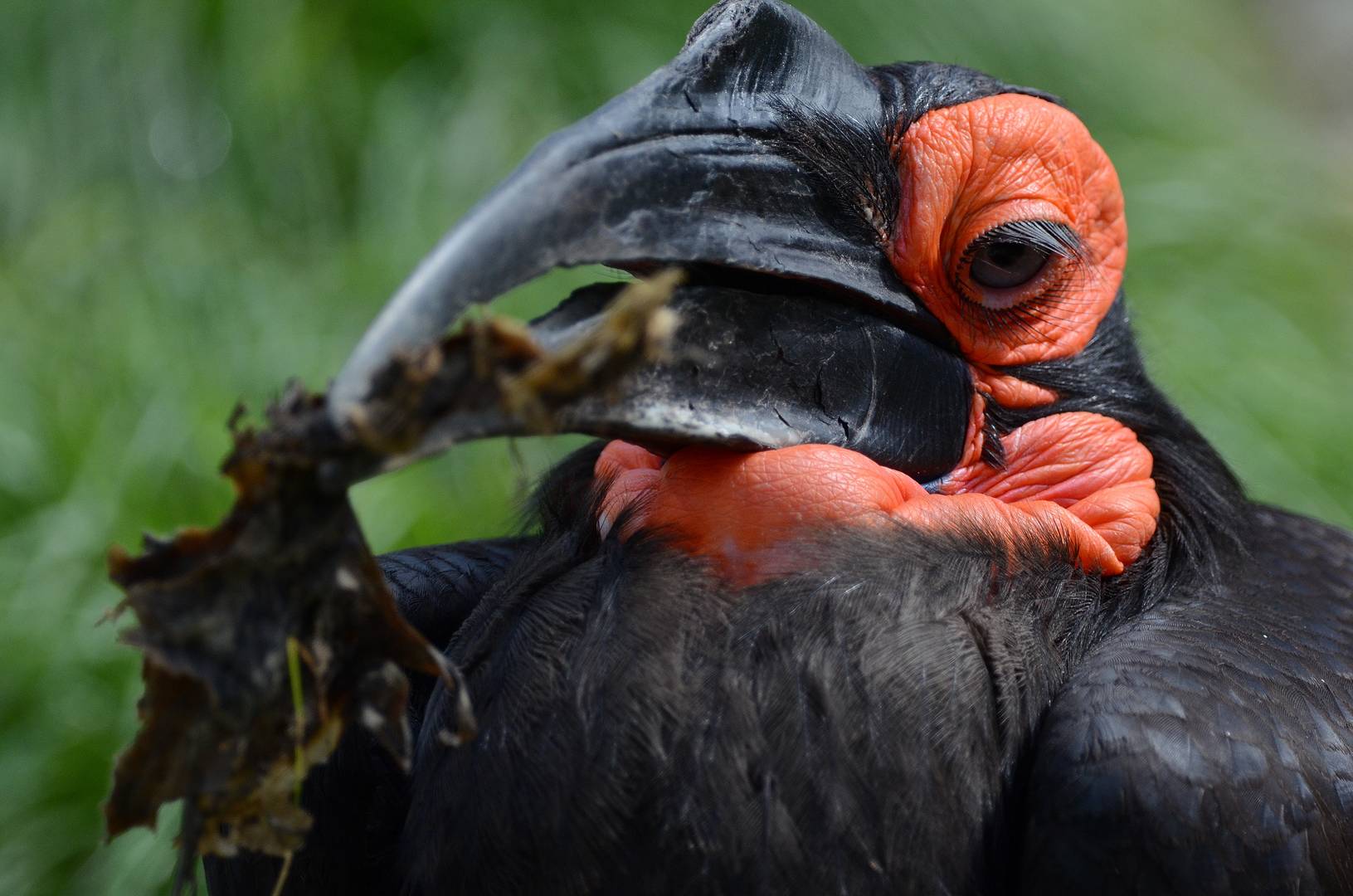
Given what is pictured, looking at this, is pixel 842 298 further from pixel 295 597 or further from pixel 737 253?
pixel 295 597

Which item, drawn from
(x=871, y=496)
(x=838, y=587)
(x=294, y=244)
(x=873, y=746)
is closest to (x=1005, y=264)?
(x=871, y=496)

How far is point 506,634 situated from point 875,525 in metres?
0.48

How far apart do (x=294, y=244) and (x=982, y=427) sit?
3211mm

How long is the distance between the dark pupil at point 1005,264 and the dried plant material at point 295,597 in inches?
31.1

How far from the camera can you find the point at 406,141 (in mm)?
4934

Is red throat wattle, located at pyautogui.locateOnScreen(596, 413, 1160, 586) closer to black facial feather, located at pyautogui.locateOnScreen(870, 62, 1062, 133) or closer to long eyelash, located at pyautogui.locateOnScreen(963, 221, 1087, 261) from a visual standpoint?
long eyelash, located at pyautogui.locateOnScreen(963, 221, 1087, 261)

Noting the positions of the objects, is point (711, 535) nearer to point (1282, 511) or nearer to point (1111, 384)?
point (1111, 384)

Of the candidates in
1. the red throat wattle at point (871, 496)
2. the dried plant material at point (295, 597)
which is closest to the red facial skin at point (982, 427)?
the red throat wattle at point (871, 496)

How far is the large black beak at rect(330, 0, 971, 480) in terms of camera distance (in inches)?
65.3

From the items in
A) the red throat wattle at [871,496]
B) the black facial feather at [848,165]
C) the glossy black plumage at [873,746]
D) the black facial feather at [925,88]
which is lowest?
the glossy black plumage at [873,746]

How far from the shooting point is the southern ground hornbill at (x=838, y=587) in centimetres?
171

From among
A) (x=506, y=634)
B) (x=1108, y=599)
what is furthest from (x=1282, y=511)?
(x=506, y=634)

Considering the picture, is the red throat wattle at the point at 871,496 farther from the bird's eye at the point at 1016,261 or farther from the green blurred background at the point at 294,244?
the green blurred background at the point at 294,244

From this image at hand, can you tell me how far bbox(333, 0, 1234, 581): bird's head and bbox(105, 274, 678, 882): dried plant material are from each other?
0.10m
